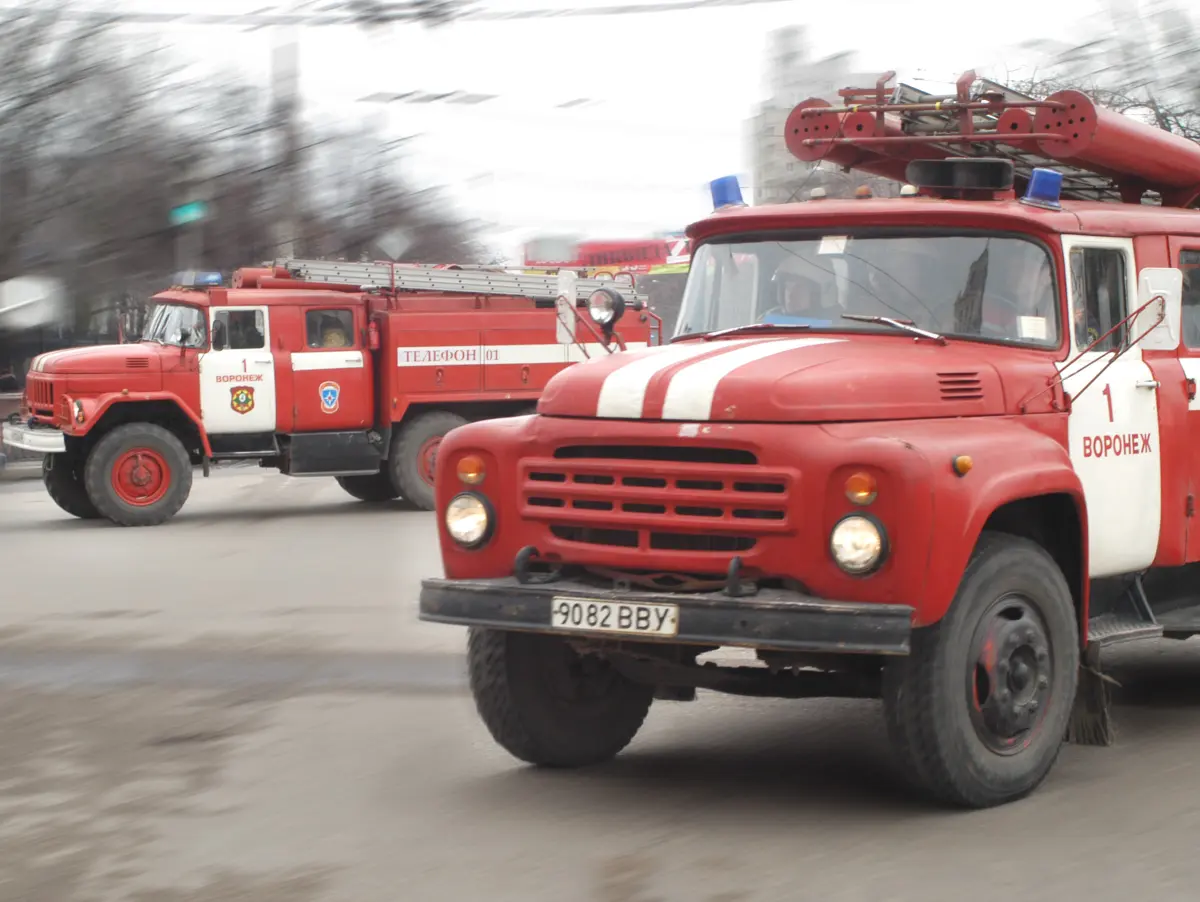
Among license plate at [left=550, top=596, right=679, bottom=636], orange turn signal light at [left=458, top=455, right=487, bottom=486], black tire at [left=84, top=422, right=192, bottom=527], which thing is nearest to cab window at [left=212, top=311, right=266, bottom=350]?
black tire at [left=84, top=422, right=192, bottom=527]

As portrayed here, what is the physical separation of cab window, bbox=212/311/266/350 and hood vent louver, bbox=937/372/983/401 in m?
13.4

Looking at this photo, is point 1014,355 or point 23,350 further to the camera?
point 23,350

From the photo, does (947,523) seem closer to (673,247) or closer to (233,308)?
(233,308)

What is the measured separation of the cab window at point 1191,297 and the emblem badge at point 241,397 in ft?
41.3

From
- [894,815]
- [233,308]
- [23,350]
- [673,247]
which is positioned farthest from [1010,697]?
[673,247]

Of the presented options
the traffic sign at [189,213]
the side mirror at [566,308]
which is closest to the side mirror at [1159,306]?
the side mirror at [566,308]

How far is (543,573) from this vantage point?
21.3ft

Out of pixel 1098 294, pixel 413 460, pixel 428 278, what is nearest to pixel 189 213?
pixel 1098 294

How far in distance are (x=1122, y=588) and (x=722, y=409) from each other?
7.36 ft

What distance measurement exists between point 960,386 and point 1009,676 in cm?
100

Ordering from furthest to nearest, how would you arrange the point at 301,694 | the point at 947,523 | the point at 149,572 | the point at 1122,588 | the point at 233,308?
the point at 233,308, the point at 149,572, the point at 301,694, the point at 1122,588, the point at 947,523

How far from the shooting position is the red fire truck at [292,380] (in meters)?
18.3

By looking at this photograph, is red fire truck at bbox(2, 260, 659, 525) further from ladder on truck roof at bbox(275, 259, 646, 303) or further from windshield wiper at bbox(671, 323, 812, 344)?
windshield wiper at bbox(671, 323, 812, 344)

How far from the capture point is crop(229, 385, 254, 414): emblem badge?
61.7ft
